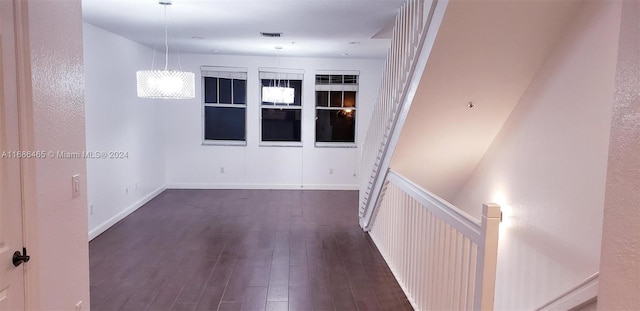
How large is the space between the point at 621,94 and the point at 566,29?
2.06 m

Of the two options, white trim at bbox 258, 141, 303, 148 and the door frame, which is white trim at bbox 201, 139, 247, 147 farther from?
the door frame

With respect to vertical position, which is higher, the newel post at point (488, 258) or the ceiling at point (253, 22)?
the ceiling at point (253, 22)

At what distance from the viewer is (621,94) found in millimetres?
989

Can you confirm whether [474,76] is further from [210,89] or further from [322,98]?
[210,89]

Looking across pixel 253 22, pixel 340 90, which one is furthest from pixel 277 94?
pixel 253 22

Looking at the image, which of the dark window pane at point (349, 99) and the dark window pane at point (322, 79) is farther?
the dark window pane at point (349, 99)

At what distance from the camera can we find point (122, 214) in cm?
580

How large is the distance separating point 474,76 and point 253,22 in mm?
2698

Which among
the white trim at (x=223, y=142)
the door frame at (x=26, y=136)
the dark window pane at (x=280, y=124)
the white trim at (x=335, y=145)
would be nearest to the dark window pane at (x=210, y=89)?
the white trim at (x=223, y=142)

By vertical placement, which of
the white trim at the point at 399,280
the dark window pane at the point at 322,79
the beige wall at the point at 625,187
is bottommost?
the white trim at the point at 399,280

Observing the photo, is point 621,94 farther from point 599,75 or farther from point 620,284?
point 599,75

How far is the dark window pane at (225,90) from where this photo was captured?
8.00 m

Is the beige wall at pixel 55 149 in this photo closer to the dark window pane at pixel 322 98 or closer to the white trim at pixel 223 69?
the white trim at pixel 223 69

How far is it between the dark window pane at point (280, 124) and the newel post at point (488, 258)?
6375mm
